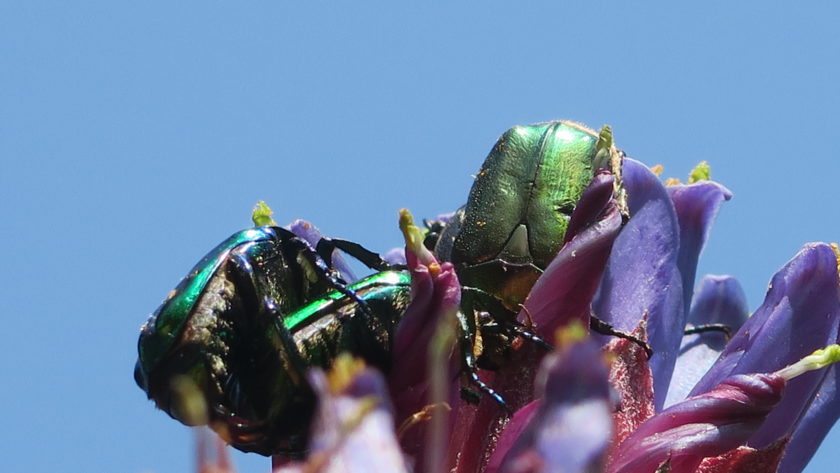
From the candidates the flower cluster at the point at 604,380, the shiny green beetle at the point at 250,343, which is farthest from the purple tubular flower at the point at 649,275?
the shiny green beetle at the point at 250,343

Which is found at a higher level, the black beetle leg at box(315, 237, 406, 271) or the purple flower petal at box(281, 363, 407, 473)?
the black beetle leg at box(315, 237, 406, 271)

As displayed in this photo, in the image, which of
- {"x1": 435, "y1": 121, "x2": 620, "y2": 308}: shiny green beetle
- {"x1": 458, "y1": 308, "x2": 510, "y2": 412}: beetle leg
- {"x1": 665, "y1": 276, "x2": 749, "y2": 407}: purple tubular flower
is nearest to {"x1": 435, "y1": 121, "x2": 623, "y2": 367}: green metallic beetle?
{"x1": 435, "y1": 121, "x2": 620, "y2": 308}: shiny green beetle

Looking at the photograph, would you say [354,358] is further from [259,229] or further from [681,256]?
[681,256]

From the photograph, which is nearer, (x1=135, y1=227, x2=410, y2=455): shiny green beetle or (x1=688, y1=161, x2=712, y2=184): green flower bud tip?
(x1=135, y1=227, x2=410, y2=455): shiny green beetle

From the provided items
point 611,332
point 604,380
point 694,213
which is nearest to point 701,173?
point 694,213

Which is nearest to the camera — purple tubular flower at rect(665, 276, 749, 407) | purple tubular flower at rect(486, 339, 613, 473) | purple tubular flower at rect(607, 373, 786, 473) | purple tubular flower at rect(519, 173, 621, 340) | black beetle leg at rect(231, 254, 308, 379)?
purple tubular flower at rect(486, 339, 613, 473)

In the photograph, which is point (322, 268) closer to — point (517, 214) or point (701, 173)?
point (517, 214)

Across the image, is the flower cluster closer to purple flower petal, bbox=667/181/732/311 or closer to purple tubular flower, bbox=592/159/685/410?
purple tubular flower, bbox=592/159/685/410

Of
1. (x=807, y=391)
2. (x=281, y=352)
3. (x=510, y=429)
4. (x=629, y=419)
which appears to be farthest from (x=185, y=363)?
(x=807, y=391)
